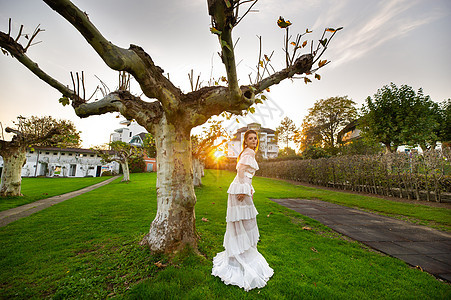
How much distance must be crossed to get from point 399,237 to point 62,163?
48.1 meters

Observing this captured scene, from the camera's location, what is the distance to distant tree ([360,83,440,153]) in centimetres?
1421

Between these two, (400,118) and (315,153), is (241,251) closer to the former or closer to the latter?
(400,118)

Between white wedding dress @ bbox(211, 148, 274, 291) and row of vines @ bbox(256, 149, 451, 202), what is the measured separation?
11.4 meters

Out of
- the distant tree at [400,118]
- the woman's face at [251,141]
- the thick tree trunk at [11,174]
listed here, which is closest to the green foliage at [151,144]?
the thick tree trunk at [11,174]

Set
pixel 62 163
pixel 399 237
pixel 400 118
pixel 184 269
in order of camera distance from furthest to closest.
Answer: pixel 62 163 < pixel 400 118 < pixel 399 237 < pixel 184 269

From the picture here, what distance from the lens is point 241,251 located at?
3.21 metres

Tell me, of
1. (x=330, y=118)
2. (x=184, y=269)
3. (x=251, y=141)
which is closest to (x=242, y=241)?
(x=184, y=269)

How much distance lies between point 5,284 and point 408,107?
22530 mm

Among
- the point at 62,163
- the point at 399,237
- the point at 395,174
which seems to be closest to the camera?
the point at 399,237

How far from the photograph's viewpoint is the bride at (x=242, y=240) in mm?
3094

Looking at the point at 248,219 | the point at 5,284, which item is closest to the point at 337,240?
the point at 248,219

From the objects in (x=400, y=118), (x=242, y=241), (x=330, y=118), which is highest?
(x=330, y=118)

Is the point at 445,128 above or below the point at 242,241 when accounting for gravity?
above

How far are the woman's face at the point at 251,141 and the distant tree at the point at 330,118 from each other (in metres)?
29.8
